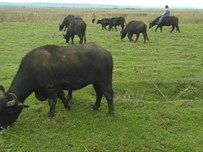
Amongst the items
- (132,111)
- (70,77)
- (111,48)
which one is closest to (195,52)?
(111,48)

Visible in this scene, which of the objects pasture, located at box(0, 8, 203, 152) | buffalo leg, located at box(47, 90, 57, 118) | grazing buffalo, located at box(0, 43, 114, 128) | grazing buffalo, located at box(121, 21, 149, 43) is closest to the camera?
pasture, located at box(0, 8, 203, 152)

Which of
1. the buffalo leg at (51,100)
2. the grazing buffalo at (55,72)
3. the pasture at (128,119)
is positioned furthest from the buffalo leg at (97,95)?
the buffalo leg at (51,100)

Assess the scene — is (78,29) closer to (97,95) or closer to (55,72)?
(97,95)

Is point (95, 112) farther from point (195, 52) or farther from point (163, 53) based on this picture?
point (195, 52)

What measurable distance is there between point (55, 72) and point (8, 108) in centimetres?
131

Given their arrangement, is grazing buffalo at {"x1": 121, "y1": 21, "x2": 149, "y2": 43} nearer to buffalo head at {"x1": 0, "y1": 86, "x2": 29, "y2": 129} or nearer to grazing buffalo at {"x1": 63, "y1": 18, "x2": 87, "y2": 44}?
grazing buffalo at {"x1": 63, "y1": 18, "x2": 87, "y2": 44}

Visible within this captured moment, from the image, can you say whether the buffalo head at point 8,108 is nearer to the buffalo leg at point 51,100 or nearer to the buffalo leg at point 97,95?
the buffalo leg at point 51,100

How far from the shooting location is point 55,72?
5676 mm

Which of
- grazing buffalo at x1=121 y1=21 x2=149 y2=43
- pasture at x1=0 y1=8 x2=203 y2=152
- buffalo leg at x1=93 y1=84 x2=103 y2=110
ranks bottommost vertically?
pasture at x1=0 y1=8 x2=203 y2=152

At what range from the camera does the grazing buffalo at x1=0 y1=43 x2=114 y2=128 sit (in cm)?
560

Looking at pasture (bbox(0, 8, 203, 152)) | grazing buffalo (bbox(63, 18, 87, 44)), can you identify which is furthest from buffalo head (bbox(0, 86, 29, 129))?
grazing buffalo (bbox(63, 18, 87, 44))

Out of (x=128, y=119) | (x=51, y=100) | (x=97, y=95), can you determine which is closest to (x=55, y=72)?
(x=51, y=100)

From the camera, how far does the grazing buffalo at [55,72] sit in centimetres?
560

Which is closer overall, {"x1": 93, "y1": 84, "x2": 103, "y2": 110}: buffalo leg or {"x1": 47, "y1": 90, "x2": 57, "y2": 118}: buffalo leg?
{"x1": 47, "y1": 90, "x2": 57, "y2": 118}: buffalo leg
